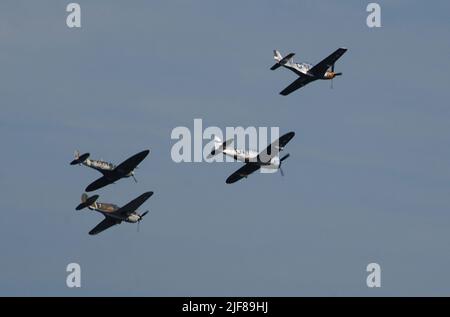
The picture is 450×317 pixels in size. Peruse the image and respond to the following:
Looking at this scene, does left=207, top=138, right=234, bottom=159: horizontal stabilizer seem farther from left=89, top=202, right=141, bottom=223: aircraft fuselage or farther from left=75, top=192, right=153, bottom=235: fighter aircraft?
left=89, top=202, right=141, bottom=223: aircraft fuselage

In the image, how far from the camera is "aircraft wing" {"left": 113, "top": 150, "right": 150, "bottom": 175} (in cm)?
12862

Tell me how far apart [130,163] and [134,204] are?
Answer: 8441mm

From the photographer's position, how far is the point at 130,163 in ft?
423

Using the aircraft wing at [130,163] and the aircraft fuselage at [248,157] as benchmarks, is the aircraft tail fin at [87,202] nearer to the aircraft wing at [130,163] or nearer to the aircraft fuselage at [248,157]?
the aircraft wing at [130,163]

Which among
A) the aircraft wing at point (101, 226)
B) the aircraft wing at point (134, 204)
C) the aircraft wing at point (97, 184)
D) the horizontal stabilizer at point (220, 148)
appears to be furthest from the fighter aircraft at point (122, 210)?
the horizontal stabilizer at point (220, 148)

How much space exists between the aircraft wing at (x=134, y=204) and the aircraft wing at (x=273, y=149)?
14.4m

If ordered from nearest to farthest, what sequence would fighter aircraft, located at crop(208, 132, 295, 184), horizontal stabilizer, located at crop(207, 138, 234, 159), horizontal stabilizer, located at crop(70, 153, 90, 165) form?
horizontal stabilizer, located at crop(207, 138, 234, 159), horizontal stabilizer, located at crop(70, 153, 90, 165), fighter aircraft, located at crop(208, 132, 295, 184)

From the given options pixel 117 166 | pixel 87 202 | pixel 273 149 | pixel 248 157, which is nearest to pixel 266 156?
pixel 273 149

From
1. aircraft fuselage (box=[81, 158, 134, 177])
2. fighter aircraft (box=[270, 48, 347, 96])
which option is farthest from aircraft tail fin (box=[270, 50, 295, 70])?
aircraft fuselage (box=[81, 158, 134, 177])

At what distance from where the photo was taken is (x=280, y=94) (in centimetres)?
13912

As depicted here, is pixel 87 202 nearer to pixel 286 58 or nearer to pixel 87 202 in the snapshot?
pixel 87 202

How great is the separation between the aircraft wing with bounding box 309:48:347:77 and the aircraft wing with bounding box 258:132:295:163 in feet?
29.3
